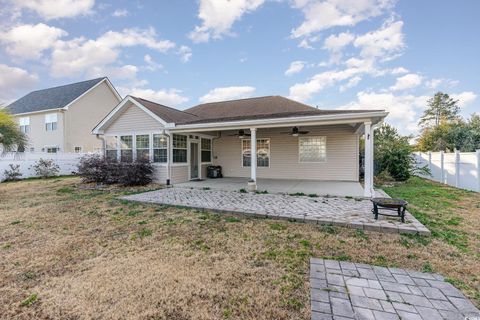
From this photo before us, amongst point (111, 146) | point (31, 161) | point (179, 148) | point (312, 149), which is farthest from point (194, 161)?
point (31, 161)

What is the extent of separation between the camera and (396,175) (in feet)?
37.3

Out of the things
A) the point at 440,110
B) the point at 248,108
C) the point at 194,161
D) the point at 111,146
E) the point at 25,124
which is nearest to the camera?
the point at 111,146

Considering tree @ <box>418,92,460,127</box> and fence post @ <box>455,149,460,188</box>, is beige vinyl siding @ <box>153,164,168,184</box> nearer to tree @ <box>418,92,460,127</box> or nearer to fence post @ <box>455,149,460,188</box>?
fence post @ <box>455,149,460,188</box>

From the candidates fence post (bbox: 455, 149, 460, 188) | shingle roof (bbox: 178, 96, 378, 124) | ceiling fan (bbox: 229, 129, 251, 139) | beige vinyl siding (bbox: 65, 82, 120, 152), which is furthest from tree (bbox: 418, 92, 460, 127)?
beige vinyl siding (bbox: 65, 82, 120, 152)

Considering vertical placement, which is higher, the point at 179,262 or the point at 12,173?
the point at 12,173

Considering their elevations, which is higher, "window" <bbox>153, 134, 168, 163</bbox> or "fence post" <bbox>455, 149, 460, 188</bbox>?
"window" <bbox>153, 134, 168, 163</bbox>

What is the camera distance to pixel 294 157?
1168cm

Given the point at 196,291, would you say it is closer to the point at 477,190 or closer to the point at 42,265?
the point at 42,265

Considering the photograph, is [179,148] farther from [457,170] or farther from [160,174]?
[457,170]

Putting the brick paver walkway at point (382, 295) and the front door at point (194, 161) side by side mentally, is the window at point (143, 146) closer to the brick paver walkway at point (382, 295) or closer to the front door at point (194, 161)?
the front door at point (194, 161)

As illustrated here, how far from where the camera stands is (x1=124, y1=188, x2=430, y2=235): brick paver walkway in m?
4.47

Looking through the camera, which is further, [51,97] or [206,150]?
[51,97]

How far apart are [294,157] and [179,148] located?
588cm

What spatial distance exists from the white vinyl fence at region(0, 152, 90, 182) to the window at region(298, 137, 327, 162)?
14008mm
